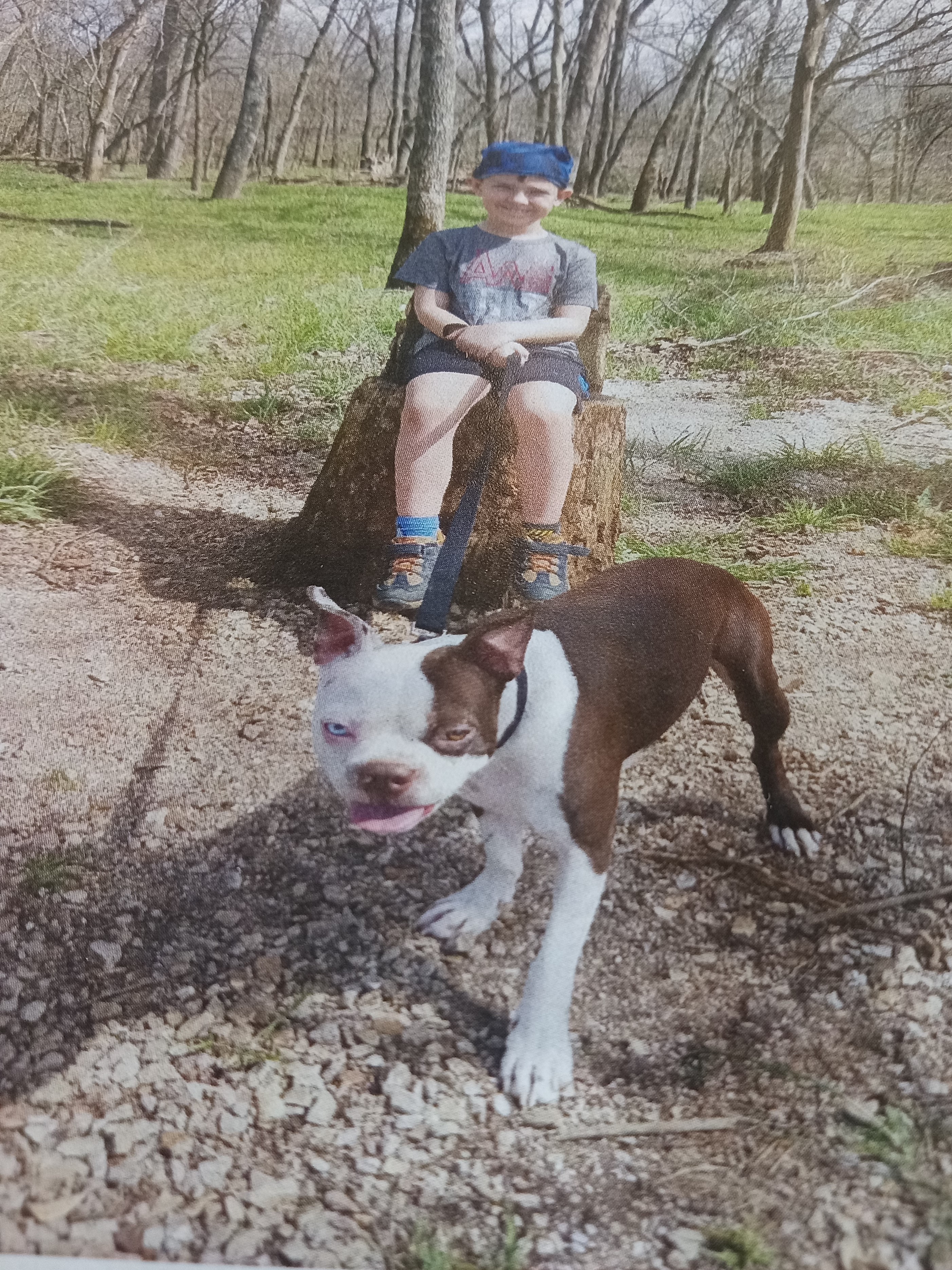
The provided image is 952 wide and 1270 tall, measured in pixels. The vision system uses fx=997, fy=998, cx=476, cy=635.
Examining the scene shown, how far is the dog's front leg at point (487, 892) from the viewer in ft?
3.43

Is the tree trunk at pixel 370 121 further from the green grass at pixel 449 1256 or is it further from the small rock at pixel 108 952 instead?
the green grass at pixel 449 1256

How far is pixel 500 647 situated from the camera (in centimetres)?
91

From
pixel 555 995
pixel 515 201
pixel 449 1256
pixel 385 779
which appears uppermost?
pixel 515 201

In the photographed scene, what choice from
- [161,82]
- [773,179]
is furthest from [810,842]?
[161,82]

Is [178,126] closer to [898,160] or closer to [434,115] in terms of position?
[434,115]

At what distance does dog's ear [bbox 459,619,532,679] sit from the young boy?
36 cm

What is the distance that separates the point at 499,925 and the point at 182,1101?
1.13 ft

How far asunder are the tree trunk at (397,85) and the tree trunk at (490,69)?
0.12m

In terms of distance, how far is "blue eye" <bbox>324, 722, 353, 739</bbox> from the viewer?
2.87ft

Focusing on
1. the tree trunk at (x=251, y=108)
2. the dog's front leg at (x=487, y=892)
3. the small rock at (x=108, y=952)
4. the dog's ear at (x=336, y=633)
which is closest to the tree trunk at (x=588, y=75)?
the tree trunk at (x=251, y=108)

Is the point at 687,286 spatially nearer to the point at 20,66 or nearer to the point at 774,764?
the point at 774,764

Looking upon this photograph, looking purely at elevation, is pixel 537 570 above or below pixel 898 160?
below

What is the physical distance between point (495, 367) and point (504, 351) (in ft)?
0.08

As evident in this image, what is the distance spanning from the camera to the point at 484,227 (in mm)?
1246
